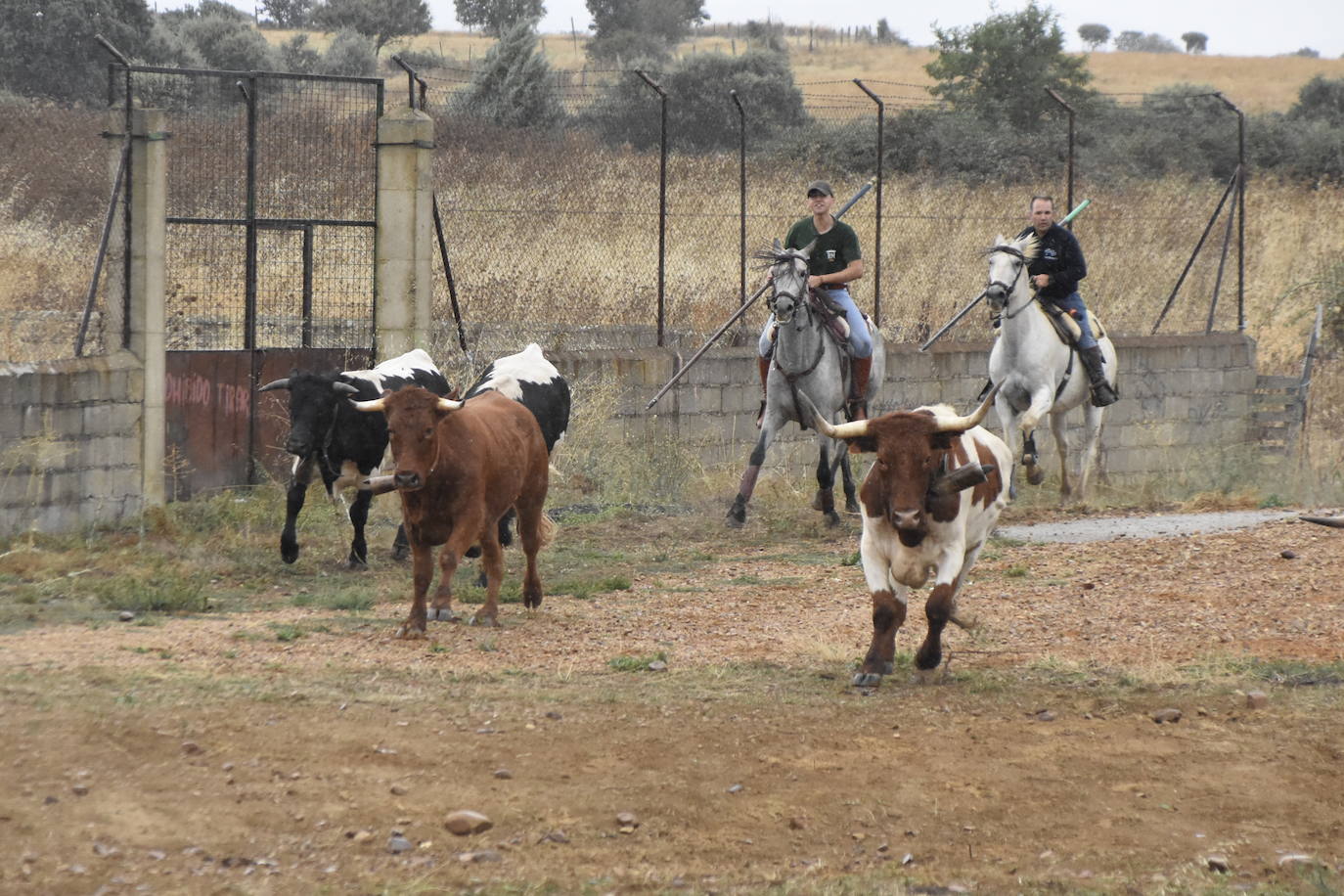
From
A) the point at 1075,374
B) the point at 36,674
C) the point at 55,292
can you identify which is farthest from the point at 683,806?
the point at 55,292

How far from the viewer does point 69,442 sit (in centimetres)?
1354

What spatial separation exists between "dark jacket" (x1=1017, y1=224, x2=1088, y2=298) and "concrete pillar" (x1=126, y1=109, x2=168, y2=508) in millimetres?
7812

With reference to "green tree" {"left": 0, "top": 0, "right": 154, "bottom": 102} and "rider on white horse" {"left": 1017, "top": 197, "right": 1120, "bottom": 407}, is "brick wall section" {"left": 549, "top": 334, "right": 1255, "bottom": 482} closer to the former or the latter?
"rider on white horse" {"left": 1017, "top": 197, "right": 1120, "bottom": 407}

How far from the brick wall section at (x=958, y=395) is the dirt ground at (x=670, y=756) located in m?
6.79

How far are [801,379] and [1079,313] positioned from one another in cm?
338

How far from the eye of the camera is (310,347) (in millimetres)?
15945

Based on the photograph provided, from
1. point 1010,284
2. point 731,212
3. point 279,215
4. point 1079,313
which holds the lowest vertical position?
point 1079,313

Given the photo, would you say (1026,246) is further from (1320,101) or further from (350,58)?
(1320,101)

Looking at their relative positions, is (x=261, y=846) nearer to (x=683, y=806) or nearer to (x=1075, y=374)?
(x=683, y=806)

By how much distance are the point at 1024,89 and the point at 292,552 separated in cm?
3175

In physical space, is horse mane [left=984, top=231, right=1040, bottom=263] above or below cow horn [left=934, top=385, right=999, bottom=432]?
above

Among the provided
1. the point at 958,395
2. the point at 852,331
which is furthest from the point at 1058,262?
the point at 958,395

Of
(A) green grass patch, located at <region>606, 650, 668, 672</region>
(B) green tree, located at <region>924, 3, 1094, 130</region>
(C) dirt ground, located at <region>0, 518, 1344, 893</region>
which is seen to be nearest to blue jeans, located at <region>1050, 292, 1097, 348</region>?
(C) dirt ground, located at <region>0, 518, 1344, 893</region>

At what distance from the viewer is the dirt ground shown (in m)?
6.23
